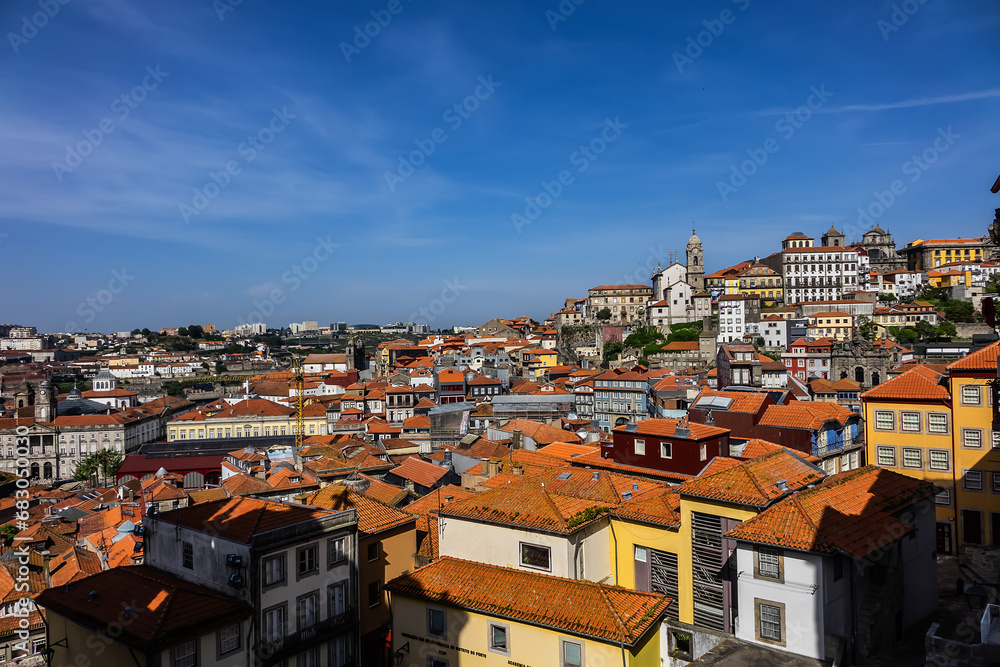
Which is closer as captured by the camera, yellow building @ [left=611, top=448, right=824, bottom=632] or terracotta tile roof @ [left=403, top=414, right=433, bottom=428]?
yellow building @ [left=611, top=448, right=824, bottom=632]

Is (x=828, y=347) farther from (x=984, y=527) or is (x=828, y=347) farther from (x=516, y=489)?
(x=516, y=489)

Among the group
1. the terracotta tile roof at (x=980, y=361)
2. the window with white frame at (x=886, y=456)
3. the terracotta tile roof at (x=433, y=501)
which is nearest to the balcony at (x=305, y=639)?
the terracotta tile roof at (x=433, y=501)

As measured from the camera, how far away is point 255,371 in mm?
150625

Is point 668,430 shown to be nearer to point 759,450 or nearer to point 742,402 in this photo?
point 759,450

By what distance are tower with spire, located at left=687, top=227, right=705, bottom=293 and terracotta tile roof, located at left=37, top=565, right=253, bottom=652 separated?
321 feet

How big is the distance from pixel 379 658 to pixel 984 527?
19.5 m

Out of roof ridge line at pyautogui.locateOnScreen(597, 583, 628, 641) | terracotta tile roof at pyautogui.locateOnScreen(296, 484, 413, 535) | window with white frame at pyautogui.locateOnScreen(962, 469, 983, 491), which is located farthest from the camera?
window with white frame at pyautogui.locateOnScreen(962, 469, 983, 491)

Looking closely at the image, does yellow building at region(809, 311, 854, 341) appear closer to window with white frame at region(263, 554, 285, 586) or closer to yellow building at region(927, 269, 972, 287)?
yellow building at region(927, 269, 972, 287)

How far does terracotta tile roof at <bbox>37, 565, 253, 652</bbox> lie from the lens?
1155 centimetres

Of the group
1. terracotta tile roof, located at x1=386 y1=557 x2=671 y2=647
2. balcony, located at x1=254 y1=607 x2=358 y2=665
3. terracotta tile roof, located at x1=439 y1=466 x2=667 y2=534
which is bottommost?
balcony, located at x1=254 y1=607 x2=358 y2=665

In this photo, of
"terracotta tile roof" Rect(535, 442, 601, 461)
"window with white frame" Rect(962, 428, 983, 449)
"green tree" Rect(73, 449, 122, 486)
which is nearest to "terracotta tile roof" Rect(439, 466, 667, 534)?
"terracotta tile roof" Rect(535, 442, 601, 461)

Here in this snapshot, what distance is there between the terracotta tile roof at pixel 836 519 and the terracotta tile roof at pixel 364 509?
8.14m

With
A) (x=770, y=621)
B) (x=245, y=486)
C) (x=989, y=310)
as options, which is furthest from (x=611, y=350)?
(x=989, y=310)

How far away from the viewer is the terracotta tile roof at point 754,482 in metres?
14.4
